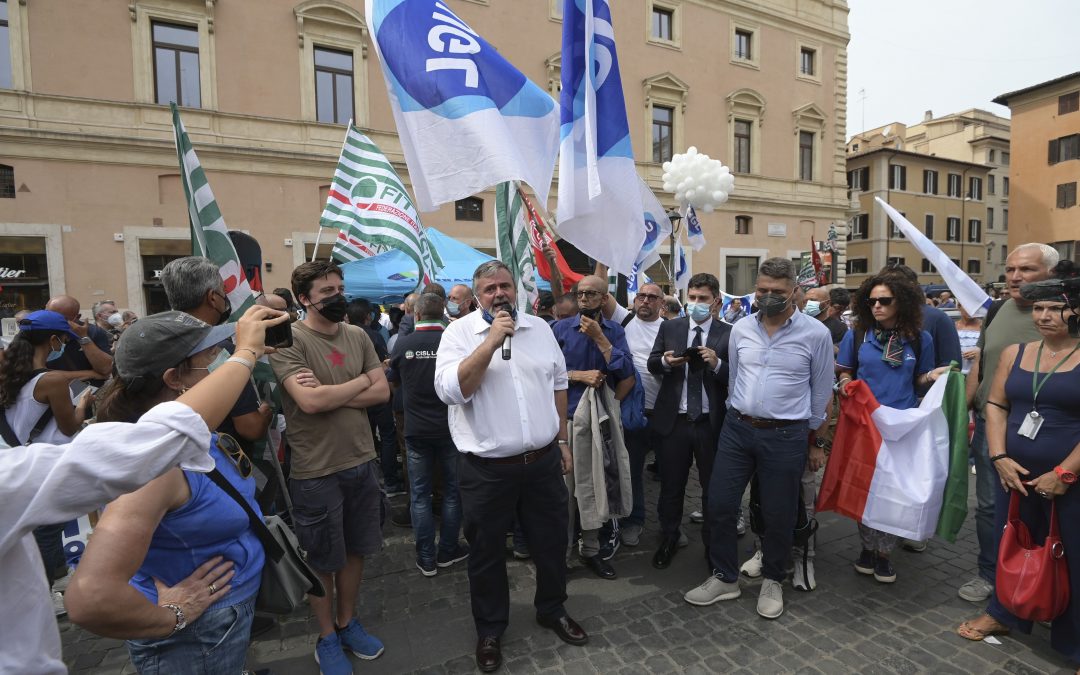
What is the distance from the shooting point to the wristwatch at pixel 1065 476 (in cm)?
275

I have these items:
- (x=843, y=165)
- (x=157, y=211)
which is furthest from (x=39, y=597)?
(x=843, y=165)

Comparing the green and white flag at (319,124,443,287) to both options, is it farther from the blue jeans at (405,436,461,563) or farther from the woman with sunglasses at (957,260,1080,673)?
the woman with sunglasses at (957,260,1080,673)

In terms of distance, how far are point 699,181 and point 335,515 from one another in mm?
7815

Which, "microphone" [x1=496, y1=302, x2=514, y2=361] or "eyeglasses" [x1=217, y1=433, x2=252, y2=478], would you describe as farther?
"microphone" [x1=496, y1=302, x2=514, y2=361]

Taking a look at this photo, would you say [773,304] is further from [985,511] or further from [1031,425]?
[985,511]

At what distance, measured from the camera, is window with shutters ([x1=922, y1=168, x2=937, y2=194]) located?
38.7m

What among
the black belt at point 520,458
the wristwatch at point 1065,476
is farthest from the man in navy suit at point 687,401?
the wristwatch at point 1065,476

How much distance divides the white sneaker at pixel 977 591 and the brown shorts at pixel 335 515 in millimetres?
3708

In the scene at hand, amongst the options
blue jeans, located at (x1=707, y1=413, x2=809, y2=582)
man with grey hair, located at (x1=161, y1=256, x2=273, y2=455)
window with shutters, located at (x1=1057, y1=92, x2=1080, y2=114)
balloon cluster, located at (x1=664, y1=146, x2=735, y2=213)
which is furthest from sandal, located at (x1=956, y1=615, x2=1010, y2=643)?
window with shutters, located at (x1=1057, y1=92, x2=1080, y2=114)

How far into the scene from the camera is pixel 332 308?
2.95m

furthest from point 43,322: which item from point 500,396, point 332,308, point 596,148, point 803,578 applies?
point 803,578

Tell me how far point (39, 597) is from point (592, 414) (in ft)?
9.68

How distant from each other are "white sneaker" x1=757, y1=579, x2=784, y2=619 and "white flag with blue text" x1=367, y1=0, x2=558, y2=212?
9.16 feet

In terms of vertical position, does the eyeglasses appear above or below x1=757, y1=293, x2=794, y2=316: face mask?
below
